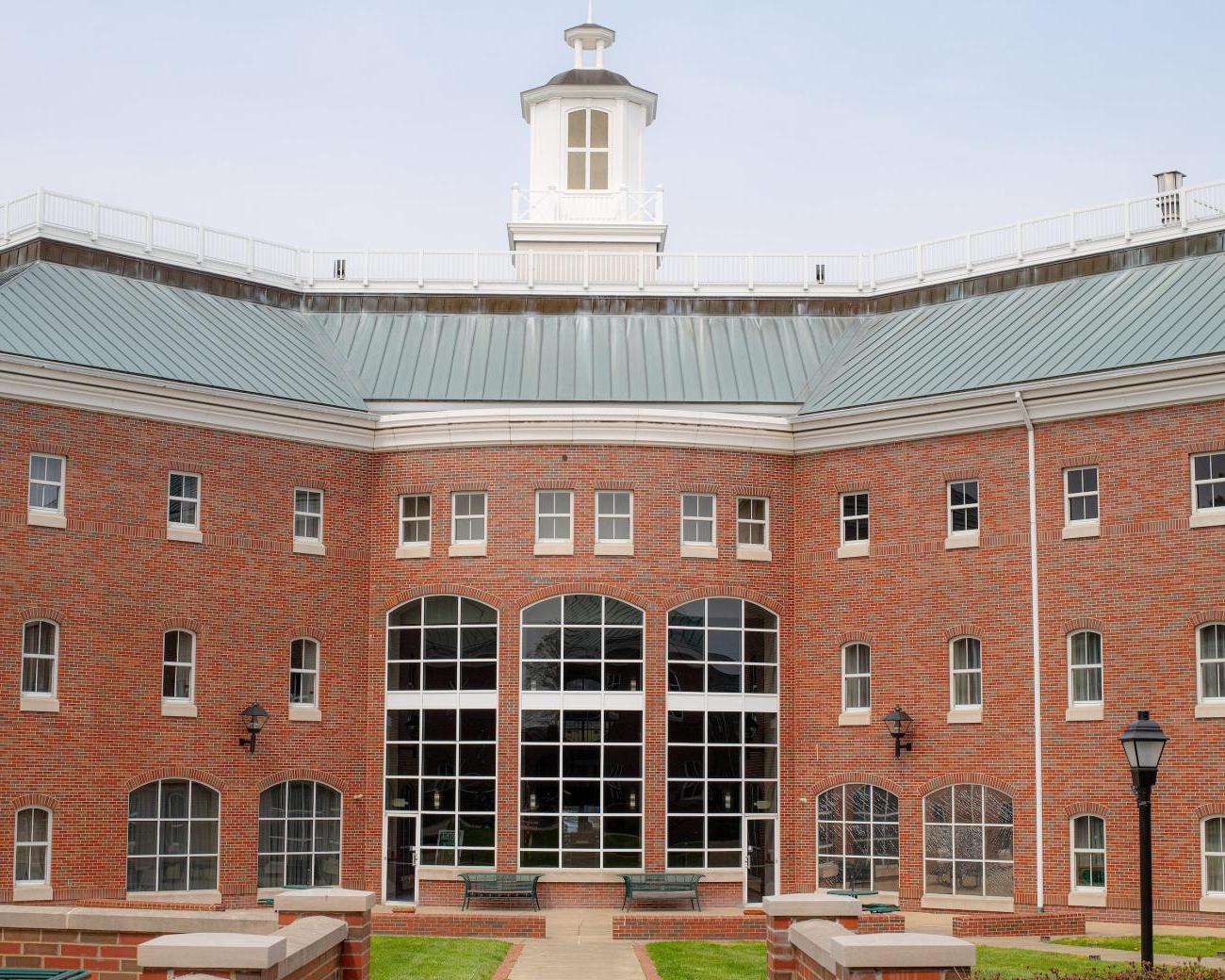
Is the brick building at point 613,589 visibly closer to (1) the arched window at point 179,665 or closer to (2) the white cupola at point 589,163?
(1) the arched window at point 179,665

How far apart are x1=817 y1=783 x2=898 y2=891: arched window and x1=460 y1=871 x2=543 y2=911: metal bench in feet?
20.7

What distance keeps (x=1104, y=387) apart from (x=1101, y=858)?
909 cm

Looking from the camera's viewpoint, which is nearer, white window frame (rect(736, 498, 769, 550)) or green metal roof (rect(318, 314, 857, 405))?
white window frame (rect(736, 498, 769, 550))

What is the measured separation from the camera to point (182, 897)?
3572 centimetres

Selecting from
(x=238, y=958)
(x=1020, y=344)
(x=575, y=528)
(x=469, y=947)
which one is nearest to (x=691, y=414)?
(x=575, y=528)

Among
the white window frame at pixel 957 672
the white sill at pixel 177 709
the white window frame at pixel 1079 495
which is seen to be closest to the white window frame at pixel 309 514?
the white sill at pixel 177 709

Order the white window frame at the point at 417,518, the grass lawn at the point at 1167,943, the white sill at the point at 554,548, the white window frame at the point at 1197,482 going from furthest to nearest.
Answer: the white window frame at the point at 417,518 → the white sill at the point at 554,548 → the white window frame at the point at 1197,482 → the grass lawn at the point at 1167,943

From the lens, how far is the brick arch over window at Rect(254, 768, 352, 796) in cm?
3769

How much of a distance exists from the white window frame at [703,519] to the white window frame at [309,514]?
802 centimetres

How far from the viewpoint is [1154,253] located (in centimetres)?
3803

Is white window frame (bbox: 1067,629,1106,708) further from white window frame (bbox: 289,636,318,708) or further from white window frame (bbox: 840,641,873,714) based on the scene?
white window frame (bbox: 289,636,318,708)

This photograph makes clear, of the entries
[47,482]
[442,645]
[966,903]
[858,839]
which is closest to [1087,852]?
[966,903]

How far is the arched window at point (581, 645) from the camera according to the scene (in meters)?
38.4

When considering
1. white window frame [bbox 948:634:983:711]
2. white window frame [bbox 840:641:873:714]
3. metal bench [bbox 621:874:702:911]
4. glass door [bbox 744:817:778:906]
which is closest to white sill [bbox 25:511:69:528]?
metal bench [bbox 621:874:702:911]
